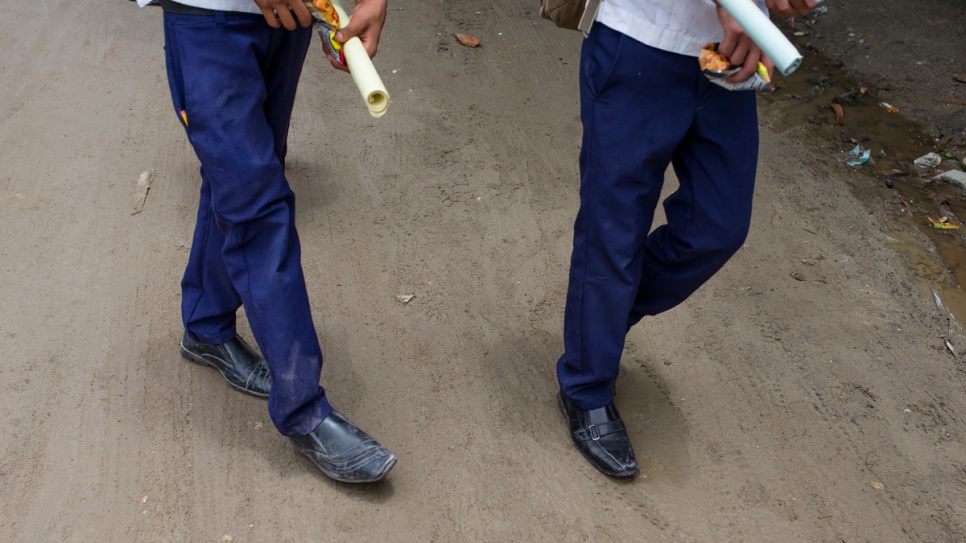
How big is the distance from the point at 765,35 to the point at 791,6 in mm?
259

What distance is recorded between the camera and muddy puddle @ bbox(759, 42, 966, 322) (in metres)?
3.62

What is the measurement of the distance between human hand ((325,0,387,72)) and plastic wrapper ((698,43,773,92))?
78cm

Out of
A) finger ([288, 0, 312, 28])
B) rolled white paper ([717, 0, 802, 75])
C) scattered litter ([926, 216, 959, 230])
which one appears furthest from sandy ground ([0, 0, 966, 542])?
rolled white paper ([717, 0, 802, 75])

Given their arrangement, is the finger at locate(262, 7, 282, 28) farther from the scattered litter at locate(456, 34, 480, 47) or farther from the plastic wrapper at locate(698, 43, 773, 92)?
the scattered litter at locate(456, 34, 480, 47)

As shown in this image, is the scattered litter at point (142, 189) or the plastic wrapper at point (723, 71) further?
the scattered litter at point (142, 189)

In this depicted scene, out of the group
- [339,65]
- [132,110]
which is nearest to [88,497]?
[339,65]

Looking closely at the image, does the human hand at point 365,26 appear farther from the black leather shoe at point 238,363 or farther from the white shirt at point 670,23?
the black leather shoe at point 238,363

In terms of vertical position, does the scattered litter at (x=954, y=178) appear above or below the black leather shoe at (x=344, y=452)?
below

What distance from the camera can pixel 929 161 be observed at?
14.0 feet

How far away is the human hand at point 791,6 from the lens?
6.25 ft

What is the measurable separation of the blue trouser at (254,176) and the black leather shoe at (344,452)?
0.04 m

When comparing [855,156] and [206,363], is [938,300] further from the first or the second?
[206,363]

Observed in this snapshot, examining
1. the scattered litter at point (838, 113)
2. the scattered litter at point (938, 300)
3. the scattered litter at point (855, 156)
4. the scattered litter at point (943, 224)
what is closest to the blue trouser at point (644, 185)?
the scattered litter at point (938, 300)

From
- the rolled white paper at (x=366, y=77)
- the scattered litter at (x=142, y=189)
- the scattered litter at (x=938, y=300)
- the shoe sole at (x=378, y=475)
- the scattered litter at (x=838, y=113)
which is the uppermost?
the rolled white paper at (x=366, y=77)
